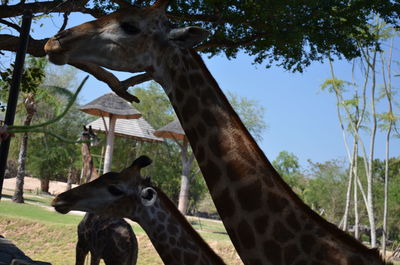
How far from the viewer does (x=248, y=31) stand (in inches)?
413

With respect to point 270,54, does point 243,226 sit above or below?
below

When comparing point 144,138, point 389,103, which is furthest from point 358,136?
point 144,138

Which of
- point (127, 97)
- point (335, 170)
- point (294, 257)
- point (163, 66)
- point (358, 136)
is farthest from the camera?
point (335, 170)

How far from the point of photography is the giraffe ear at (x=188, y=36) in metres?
2.93

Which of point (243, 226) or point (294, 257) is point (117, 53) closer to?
point (243, 226)

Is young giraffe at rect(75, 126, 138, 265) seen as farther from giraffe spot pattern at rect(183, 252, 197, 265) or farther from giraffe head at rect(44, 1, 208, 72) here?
giraffe head at rect(44, 1, 208, 72)

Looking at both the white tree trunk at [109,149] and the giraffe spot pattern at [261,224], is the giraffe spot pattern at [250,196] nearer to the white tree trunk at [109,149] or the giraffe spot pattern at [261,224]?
the giraffe spot pattern at [261,224]

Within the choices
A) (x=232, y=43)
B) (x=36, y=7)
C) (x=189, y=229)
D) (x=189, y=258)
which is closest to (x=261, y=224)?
(x=189, y=229)

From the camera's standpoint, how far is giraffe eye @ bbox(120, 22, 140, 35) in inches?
122

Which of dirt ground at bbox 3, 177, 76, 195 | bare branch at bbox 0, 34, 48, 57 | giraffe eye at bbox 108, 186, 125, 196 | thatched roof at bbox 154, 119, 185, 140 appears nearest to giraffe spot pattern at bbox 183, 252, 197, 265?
giraffe eye at bbox 108, 186, 125, 196

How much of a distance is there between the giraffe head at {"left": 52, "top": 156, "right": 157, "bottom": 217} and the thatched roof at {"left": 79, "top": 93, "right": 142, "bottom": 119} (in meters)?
19.1

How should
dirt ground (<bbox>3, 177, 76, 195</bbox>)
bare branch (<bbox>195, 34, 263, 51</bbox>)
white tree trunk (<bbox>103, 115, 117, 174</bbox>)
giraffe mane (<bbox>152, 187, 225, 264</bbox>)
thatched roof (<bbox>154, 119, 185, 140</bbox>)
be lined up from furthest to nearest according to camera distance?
1. dirt ground (<bbox>3, 177, 76, 195</bbox>)
2. thatched roof (<bbox>154, 119, 185, 140</bbox>)
3. white tree trunk (<bbox>103, 115, 117, 174</bbox>)
4. bare branch (<bbox>195, 34, 263, 51</bbox>)
5. giraffe mane (<bbox>152, 187, 225, 264</bbox>)

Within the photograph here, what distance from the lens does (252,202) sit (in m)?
2.71

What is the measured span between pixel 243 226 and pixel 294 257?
0.98 feet
